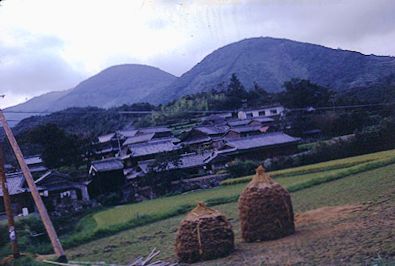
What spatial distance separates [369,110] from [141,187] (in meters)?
27.3

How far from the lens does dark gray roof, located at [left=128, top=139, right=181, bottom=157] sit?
44781 mm

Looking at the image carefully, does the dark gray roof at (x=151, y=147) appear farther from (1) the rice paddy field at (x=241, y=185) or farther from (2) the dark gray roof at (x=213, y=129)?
(1) the rice paddy field at (x=241, y=185)

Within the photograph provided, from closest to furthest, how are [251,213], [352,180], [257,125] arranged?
1. [251,213]
2. [352,180]
3. [257,125]

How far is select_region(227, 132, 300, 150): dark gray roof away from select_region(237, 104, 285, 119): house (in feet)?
62.3

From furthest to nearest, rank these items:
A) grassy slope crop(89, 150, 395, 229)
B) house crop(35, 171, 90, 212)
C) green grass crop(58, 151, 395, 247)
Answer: house crop(35, 171, 90, 212) → grassy slope crop(89, 150, 395, 229) → green grass crop(58, 151, 395, 247)

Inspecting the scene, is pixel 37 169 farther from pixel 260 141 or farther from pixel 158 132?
pixel 260 141

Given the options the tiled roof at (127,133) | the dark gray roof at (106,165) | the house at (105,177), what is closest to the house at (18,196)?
the house at (105,177)

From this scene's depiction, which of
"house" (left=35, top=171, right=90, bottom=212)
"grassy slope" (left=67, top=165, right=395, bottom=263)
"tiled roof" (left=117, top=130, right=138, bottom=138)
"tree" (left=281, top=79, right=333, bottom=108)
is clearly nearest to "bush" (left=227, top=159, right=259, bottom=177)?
"house" (left=35, top=171, right=90, bottom=212)

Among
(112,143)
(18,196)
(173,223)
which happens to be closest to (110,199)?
(18,196)

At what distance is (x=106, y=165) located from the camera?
40.3m

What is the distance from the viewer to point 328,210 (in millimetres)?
16000

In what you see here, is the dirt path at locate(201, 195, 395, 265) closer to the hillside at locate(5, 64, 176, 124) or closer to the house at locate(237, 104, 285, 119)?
the house at locate(237, 104, 285, 119)

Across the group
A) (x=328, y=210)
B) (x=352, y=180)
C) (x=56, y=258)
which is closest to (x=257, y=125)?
(x=352, y=180)

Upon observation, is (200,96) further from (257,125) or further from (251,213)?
(251,213)
